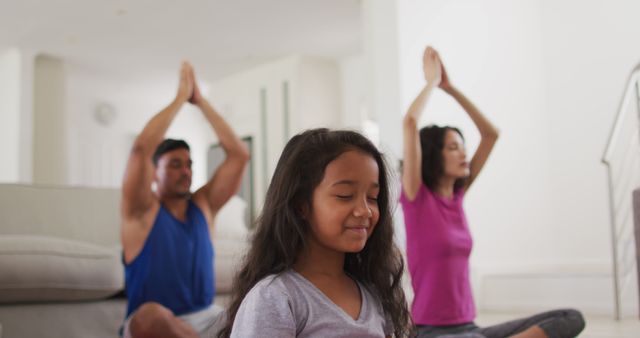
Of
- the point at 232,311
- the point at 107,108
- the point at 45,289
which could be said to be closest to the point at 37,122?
the point at 107,108

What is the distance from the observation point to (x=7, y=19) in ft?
20.9

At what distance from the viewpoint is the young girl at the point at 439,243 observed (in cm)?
204

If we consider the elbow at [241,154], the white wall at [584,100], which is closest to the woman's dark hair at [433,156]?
the elbow at [241,154]

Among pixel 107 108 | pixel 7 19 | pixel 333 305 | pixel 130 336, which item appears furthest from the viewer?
pixel 107 108

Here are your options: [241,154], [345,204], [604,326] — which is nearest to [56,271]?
[241,154]

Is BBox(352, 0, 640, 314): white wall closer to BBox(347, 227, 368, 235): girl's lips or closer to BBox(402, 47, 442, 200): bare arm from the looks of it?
BBox(402, 47, 442, 200): bare arm

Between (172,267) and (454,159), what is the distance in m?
0.94

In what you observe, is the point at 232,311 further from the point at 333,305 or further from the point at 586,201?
the point at 586,201

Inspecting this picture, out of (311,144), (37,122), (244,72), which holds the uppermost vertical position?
(244,72)

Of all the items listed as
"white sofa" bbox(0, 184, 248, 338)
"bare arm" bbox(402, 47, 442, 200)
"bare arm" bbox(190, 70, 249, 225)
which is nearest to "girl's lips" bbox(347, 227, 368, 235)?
"bare arm" bbox(402, 47, 442, 200)

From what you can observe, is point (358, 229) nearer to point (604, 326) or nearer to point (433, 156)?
point (433, 156)

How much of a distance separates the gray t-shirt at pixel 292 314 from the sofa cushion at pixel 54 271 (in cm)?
162

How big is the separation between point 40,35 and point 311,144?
6.49 metres

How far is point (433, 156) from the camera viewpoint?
218 cm
